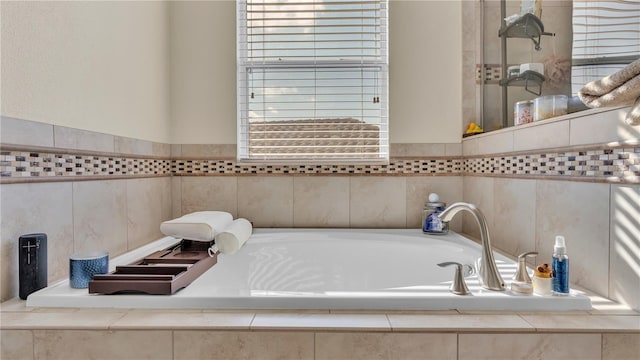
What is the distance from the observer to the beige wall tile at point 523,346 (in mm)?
979

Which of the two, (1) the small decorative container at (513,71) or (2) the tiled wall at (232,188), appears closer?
(2) the tiled wall at (232,188)

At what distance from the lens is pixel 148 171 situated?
210cm

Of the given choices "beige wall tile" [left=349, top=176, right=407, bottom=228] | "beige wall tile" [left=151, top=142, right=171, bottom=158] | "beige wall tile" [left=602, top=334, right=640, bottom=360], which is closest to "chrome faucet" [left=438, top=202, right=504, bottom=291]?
"beige wall tile" [left=602, top=334, right=640, bottom=360]

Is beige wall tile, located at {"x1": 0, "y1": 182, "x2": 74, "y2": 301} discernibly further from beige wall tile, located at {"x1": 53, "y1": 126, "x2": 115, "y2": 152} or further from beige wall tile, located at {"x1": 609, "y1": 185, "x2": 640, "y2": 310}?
beige wall tile, located at {"x1": 609, "y1": 185, "x2": 640, "y2": 310}

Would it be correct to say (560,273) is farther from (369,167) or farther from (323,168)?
(323,168)

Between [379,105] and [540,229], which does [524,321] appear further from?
[379,105]

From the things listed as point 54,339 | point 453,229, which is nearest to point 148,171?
point 54,339

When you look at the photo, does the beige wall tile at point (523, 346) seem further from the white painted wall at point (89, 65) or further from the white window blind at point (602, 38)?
the white painted wall at point (89, 65)

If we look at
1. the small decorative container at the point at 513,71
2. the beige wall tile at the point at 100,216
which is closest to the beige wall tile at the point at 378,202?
the small decorative container at the point at 513,71

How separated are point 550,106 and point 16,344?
6.89 ft

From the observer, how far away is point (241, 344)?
3.27ft

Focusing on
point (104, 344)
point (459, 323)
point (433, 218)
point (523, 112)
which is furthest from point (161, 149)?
point (523, 112)

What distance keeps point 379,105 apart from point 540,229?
1188mm

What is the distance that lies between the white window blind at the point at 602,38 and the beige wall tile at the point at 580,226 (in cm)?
52
